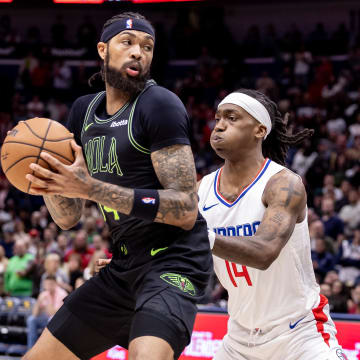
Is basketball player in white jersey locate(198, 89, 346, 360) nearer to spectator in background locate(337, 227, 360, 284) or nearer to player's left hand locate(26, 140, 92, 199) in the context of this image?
player's left hand locate(26, 140, 92, 199)

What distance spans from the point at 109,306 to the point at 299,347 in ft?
3.13

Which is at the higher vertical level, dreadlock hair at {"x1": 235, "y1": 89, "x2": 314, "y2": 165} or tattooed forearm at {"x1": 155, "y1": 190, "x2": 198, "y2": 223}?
dreadlock hair at {"x1": 235, "y1": 89, "x2": 314, "y2": 165}

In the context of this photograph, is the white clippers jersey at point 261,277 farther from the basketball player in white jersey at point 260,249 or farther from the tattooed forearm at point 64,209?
the tattooed forearm at point 64,209

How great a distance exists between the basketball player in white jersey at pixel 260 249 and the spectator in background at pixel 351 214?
6.47 m

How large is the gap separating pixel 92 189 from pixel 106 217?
579 millimetres

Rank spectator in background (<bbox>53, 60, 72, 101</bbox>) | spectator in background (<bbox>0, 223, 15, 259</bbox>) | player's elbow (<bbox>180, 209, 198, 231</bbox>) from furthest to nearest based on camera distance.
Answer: spectator in background (<bbox>53, 60, 72, 101</bbox>) < spectator in background (<bbox>0, 223, 15, 259</bbox>) < player's elbow (<bbox>180, 209, 198, 231</bbox>)

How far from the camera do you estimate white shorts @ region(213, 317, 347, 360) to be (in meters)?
3.27

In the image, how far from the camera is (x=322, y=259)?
8.78 meters

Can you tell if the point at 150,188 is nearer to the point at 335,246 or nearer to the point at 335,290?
the point at 335,290

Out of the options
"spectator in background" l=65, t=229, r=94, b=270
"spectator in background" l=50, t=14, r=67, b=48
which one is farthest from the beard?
"spectator in background" l=50, t=14, r=67, b=48

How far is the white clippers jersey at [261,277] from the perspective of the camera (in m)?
3.42

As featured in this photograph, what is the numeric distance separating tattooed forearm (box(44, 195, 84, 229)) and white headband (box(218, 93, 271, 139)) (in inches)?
39.5

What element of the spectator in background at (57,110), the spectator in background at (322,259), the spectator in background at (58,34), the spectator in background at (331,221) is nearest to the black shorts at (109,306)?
the spectator in background at (322,259)

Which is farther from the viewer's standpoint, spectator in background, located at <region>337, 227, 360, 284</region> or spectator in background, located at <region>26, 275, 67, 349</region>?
spectator in background, located at <region>337, 227, 360, 284</region>
